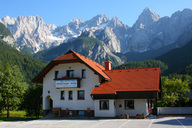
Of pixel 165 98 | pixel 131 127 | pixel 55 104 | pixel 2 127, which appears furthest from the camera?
pixel 165 98

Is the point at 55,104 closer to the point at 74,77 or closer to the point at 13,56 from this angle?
the point at 74,77

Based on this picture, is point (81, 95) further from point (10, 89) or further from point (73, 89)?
point (10, 89)

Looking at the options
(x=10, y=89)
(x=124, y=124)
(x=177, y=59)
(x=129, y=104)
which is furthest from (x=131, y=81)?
(x=177, y=59)

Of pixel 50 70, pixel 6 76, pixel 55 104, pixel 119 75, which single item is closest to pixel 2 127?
pixel 55 104

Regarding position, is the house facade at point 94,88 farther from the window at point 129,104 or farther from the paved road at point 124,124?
the paved road at point 124,124

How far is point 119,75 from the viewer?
1157 inches

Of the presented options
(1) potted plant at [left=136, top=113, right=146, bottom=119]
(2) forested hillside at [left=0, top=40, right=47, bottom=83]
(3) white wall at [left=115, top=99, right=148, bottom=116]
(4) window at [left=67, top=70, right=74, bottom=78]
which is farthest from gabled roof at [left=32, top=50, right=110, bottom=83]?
(2) forested hillside at [left=0, top=40, right=47, bottom=83]

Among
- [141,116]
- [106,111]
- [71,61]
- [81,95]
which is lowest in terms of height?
[141,116]

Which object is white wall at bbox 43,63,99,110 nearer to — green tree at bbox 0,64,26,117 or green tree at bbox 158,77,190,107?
green tree at bbox 0,64,26,117

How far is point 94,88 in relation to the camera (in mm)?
26719

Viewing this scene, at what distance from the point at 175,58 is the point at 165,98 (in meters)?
142

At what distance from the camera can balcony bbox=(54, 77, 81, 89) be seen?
90.4ft

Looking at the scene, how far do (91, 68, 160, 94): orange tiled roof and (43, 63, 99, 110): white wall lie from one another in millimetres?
1714

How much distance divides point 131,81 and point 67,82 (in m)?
8.23
